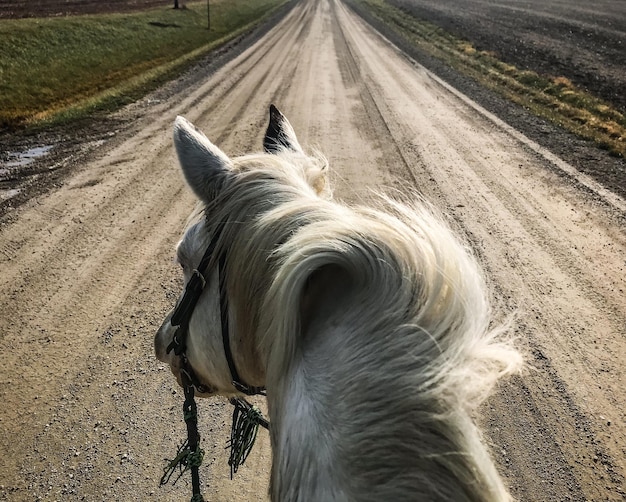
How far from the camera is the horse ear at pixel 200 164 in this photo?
5.79ft

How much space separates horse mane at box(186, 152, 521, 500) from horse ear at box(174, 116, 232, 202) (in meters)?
0.40

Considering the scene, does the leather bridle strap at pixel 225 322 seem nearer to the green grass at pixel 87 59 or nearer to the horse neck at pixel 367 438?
the horse neck at pixel 367 438

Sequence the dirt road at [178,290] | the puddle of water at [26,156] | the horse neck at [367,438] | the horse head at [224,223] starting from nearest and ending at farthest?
the horse neck at [367,438] → the horse head at [224,223] → the dirt road at [178,290] → the puddle of water at [26,156]

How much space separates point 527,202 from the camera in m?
6.80

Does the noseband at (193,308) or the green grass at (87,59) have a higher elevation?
the noseband at (193,308)

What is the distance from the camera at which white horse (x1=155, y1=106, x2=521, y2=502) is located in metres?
1.05

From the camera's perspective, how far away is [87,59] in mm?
16797

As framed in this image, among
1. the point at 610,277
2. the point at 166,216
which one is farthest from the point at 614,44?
the point at 166,216

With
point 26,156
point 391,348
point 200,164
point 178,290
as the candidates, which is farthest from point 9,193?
point 391,348

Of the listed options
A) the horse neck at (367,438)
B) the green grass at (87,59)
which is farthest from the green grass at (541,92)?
the green grass at (87,59)

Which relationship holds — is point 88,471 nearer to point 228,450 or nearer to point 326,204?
point 228,450

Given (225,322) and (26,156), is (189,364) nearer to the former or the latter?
(225,322)

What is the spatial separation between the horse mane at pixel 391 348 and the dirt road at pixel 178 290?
1.78 feet

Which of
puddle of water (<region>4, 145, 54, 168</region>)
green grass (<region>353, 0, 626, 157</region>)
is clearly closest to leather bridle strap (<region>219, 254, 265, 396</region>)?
puddle of water (<region>4, 145, 54, 168</region>)
